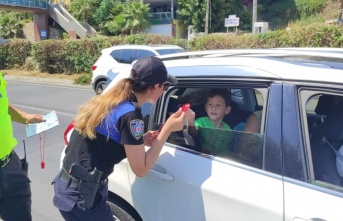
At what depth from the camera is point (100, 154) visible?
2.10 m

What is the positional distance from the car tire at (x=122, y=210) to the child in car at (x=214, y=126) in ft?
2.19

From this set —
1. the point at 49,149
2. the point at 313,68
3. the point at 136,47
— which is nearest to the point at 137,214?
the point at 313,68

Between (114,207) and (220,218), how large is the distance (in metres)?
0.86

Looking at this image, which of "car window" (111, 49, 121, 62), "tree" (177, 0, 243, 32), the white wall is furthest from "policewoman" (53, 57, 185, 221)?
the white wall

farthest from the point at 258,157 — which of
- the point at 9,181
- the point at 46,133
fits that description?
the point at 46,133

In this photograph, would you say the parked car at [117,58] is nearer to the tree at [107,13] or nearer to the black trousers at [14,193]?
the black trousers at [14,193]

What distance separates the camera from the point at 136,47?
12.4m

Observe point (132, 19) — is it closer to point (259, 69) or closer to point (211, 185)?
point (259, 69)

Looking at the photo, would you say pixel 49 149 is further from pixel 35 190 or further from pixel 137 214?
pixel 137 214

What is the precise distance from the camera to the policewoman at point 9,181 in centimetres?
248

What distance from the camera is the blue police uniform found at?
6.56ft

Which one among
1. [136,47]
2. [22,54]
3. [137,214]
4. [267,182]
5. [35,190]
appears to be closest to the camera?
[267,182]

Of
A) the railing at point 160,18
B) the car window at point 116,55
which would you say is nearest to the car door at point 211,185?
the car window at point 116,55

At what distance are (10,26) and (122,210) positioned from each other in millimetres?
43072
